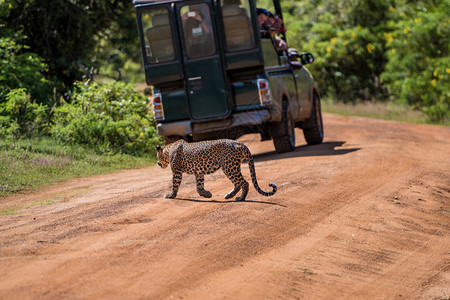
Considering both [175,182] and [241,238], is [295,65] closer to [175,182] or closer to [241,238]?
[175,182]

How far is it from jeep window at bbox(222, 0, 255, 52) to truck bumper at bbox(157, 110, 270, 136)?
1298 millimetres

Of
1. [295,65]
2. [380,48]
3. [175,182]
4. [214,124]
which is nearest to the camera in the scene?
[175,182]

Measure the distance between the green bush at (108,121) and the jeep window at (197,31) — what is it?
3.24 meters

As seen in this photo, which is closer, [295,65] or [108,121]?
[295,65]

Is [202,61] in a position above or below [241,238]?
above

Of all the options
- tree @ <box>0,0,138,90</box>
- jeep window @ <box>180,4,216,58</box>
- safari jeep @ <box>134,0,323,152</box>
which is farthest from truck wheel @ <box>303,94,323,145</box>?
tree @ <box>0,0,138,90</box>

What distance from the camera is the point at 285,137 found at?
15.5 m

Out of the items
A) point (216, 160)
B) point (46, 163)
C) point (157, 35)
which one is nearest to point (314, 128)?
point (157, 35)

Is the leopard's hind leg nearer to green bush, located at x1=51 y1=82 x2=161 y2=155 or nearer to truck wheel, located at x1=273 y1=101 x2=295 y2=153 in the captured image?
truck wheel, located at x1=273 y1=101 x2=295 y2=153

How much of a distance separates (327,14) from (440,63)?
8618 millimetres

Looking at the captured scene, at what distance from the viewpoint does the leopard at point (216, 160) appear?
9.48m

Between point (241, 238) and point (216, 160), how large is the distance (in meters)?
1.76

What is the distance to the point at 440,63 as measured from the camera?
2369cm

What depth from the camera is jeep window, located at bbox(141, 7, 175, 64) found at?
14.4 m
